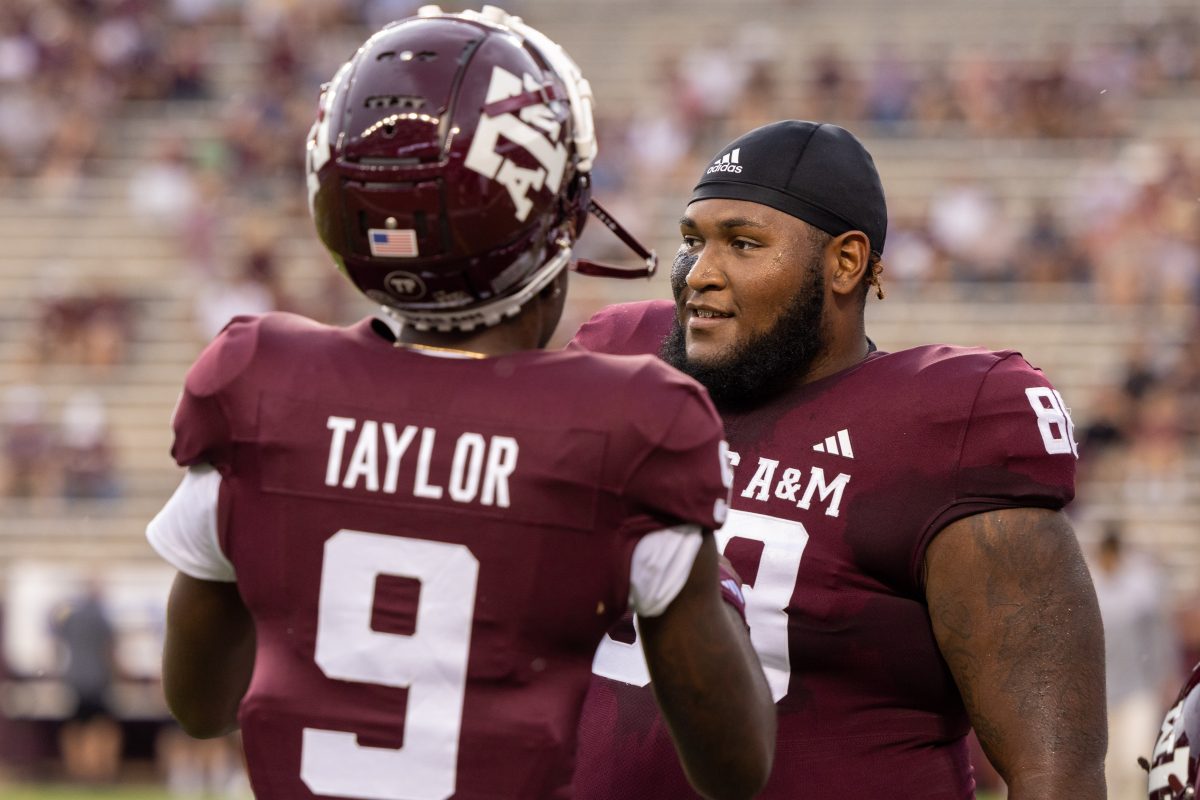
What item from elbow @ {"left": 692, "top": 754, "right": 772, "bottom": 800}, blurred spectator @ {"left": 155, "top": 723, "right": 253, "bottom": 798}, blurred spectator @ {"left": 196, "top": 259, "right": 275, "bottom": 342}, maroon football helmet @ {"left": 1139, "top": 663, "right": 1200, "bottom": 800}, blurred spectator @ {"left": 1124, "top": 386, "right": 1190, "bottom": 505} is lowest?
blurred spectator @ {"left": 155, "top": 723, "right": 253, "bottom": 798}

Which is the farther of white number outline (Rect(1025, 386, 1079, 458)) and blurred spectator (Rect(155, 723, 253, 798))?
blurred spectator (Rect(155, 723, 253, 798))

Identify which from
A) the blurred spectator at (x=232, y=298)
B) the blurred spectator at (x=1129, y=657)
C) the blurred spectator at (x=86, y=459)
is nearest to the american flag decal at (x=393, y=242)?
the blurred spectator at (x=1129, y=657)

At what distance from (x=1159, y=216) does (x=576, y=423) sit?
14538 mm

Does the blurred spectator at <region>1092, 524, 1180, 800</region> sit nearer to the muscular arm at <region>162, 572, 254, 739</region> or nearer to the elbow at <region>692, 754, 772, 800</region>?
the elbow at <region>692, 754, 772, 800</region>

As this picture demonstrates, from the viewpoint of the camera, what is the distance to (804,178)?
3387 mm

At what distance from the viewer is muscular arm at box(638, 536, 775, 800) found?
7.72 ft

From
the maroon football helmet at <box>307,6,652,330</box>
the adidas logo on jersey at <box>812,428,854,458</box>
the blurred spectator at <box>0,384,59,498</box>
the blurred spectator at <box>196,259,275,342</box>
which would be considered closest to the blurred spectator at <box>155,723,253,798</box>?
the blurred spectator at <box>0,384,59,498</box>

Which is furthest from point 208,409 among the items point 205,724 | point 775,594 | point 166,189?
point 166,189

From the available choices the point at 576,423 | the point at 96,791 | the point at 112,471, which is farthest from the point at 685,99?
the point at 576,423

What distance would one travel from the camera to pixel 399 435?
7.57 ft

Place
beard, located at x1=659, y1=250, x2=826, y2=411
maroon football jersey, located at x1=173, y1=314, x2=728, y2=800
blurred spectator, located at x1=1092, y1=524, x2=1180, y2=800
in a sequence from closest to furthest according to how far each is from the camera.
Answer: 1. maroon football jersey, located at x1=173, y1=314, x2=728, y2=800
2. beard, located at x1=659, y1=250, x2=826, y2=411
3. blurred spectator, located at x1=1092, y1=524, x2=1180, y2=800

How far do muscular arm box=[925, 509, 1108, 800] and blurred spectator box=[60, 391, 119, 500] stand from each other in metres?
12.5

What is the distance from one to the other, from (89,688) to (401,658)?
10.8 metres

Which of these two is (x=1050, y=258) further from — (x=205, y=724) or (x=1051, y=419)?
(x=205, y=724)
